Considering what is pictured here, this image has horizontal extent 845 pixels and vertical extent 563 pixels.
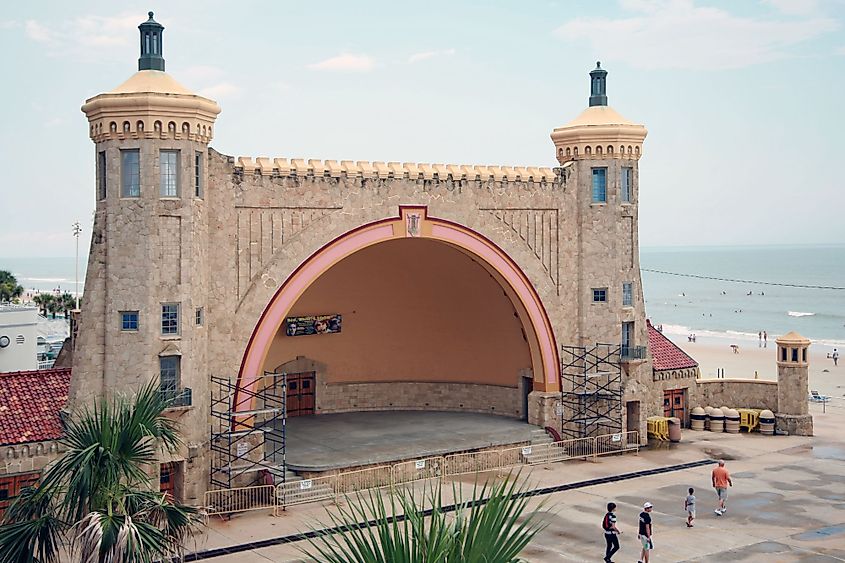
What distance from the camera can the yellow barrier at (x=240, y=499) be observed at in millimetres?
32094

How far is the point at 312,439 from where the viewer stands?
3966 centimetres

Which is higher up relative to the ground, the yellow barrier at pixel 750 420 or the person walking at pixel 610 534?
the yellow barrier at pixel 750 420

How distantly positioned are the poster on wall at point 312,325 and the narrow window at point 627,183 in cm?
1380

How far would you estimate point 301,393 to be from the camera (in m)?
45.5

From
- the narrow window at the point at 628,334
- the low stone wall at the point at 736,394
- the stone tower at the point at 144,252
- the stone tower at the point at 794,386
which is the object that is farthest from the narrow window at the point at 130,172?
the stone tower at the point at 794,386

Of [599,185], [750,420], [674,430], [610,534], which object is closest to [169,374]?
[610,534]

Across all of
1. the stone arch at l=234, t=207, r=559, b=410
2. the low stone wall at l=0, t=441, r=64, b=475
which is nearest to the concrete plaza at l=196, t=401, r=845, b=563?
the stone arch at l=234, t=207, r=559, b=410

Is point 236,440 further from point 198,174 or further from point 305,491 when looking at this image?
point 198,174

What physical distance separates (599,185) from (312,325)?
1392 centimetres

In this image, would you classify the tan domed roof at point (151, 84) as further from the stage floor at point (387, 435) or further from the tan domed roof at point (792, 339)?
the tan domed roof at point (792, 339)

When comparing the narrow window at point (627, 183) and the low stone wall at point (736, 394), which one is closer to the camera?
the narrow window at point (627, 183)

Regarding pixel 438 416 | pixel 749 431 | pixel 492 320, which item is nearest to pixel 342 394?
pixel 438 416

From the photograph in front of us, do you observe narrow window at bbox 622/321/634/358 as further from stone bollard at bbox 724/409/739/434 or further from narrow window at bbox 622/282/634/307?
stone bollard at bbox 724/409/739/434

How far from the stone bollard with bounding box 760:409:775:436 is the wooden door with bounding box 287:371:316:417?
20.1m
